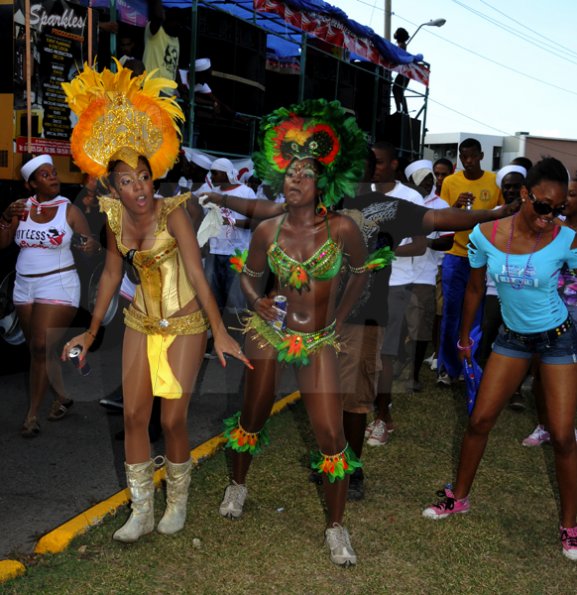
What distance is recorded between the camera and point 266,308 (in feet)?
12.9

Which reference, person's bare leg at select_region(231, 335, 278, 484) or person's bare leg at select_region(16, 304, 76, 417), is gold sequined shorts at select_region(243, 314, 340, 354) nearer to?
person's bare leg at select_region(231, 335, 278, 484)

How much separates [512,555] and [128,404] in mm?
2233

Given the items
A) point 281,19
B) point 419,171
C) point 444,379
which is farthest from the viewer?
point 281,19

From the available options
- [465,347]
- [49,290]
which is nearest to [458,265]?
[465,347]

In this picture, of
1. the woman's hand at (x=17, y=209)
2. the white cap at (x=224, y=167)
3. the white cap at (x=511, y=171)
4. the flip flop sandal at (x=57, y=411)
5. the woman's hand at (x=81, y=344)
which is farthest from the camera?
the white cap at (x=224, y=167)

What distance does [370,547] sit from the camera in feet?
13.4

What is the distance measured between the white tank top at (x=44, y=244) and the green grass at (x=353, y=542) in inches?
78.7

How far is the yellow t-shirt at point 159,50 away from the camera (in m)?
9.62

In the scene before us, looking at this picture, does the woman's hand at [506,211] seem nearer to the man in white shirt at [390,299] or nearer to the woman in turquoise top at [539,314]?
the woman in turquoise top at [539,314]

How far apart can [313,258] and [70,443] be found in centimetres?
281

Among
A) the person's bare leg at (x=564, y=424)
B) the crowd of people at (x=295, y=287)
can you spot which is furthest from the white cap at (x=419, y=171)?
the person's bare leg at (x=564, y=424)

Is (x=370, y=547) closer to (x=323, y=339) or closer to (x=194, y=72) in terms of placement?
(x=323, y=339)

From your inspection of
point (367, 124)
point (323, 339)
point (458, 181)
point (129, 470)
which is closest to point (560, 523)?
point (323, 339)

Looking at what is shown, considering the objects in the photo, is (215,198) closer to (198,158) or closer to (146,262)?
(146,262)
